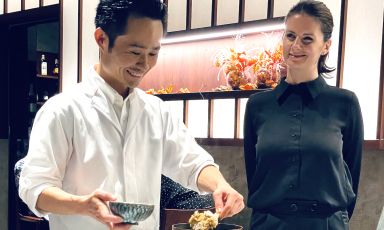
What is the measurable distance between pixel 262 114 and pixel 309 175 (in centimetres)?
30

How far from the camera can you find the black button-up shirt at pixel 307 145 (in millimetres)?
1739

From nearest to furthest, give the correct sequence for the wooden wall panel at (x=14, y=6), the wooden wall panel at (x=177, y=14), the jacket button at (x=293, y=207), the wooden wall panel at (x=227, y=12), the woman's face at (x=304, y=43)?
the jacket button at (x=293, y=207)
the woman's face at (x=304, y=43)
the wooden wall panel at (x=227, y=12)
the wooden wall panel at (x=177, y=14)
the wooden wall panel at (x=14, y=6)

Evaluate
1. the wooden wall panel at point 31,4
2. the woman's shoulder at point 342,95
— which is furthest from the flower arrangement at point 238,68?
the wooden wall panel at point 31,4

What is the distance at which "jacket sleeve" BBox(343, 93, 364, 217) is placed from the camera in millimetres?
1814

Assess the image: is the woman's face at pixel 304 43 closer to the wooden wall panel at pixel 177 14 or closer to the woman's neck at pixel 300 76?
the woman's neck at pixel 300 76

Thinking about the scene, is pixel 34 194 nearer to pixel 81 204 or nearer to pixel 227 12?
pixel 81 204

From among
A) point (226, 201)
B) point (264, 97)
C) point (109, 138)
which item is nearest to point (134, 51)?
point (109, 138)

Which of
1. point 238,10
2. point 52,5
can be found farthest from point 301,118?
point 52,5

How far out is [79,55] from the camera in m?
4.25

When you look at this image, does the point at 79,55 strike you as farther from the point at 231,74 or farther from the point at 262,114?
the point at 262,114

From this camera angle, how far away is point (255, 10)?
3.17m

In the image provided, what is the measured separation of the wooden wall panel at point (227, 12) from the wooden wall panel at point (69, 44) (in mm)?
1542

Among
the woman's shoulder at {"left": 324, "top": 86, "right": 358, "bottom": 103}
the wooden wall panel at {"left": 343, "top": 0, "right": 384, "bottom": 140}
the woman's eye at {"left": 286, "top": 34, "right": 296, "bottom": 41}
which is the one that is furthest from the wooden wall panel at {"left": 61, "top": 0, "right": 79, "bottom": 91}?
the woman's shoulder at {"left": 324, "top": 86, "right": 358, "bottom": 103}

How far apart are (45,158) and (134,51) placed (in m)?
0.36
